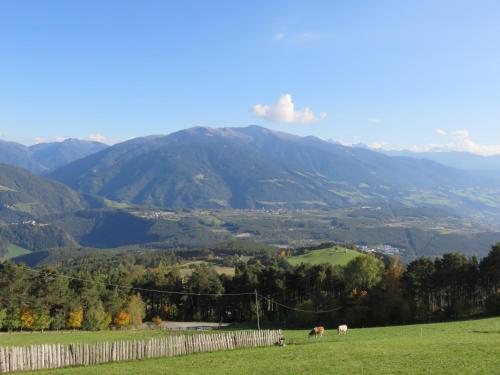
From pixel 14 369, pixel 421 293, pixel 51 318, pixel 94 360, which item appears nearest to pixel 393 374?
pixel 94 360

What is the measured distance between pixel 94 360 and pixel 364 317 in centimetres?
5562

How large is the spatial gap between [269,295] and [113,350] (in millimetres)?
75890

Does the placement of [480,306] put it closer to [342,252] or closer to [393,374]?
[393,374]

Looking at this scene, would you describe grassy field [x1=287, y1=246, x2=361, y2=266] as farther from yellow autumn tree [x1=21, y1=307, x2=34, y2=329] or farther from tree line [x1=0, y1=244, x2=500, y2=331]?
yellow autumn tree [x1=21, y1=307, x2=34, y2=329]

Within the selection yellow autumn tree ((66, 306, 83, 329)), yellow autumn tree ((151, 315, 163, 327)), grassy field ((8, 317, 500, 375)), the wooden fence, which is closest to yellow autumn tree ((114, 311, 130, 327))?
yellow autumn tree ((151, 315, 163, 327))

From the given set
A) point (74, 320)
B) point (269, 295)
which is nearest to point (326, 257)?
point (269, 295)

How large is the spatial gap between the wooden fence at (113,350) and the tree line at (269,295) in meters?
43.8

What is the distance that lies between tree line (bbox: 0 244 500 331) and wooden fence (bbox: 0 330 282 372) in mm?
43797

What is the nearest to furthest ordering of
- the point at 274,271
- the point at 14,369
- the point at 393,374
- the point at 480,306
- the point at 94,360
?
the point at 393,374 < the point at 14,369 < the point at 94,360 < the point at 480,306 < the point at 274,271

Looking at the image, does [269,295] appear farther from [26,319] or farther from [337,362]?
[337,362]

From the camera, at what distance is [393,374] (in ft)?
79.0

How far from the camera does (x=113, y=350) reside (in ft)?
111

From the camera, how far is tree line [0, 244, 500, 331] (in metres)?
79.3

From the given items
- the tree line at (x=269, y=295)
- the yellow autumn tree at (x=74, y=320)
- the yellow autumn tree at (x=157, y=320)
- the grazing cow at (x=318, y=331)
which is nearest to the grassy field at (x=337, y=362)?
the grazing cow at (x=318, y=331)
